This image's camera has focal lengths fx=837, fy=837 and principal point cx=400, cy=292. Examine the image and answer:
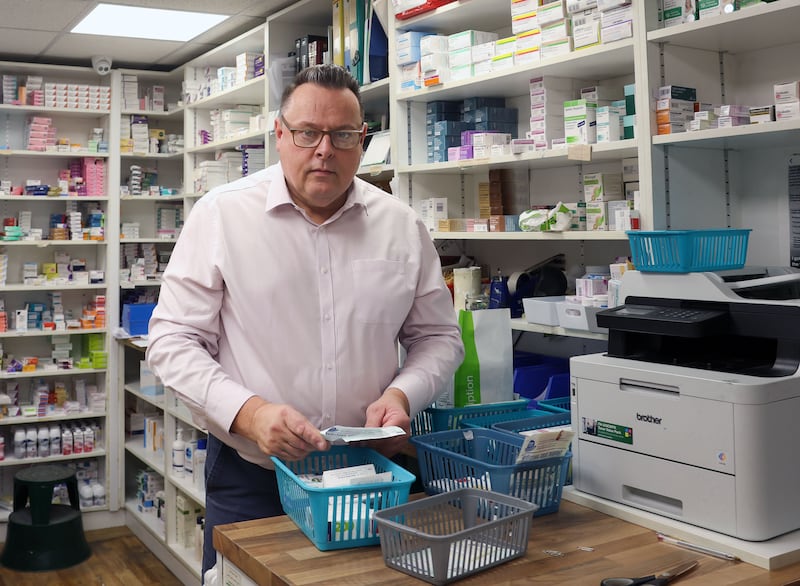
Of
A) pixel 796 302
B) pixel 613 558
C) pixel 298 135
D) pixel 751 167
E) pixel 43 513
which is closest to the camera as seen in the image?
pixel 613 558

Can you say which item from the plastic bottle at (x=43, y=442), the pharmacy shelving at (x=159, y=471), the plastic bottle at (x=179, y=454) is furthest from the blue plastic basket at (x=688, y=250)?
the plastic bottle at (x=43, y=442)

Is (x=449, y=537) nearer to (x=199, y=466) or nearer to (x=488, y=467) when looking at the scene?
(x=488, y=467)

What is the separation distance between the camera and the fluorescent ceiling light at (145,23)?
172 inches

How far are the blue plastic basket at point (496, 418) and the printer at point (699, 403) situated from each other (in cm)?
39

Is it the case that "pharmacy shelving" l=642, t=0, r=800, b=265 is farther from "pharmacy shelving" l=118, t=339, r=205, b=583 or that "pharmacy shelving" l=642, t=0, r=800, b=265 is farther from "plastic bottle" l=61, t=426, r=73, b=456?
"plastic bottle" l=61, t=426, r=73, b=456

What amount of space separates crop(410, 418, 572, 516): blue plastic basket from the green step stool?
3.54 m

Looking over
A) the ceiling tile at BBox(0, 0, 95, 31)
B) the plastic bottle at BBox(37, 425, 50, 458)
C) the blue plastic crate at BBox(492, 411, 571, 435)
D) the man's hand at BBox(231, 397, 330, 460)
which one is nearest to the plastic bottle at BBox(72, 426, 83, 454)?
the plastic bottle at BBox(37, 425, 50, 458)

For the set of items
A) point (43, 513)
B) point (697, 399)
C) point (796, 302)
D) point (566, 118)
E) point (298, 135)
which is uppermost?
point (566, 118)

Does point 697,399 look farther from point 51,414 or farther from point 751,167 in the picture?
point 51,414

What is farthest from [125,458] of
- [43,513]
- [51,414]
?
[43,513]

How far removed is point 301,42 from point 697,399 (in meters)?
3.06

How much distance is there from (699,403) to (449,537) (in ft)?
2.06

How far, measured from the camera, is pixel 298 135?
78.1 inches

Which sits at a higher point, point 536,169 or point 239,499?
point 536,169
